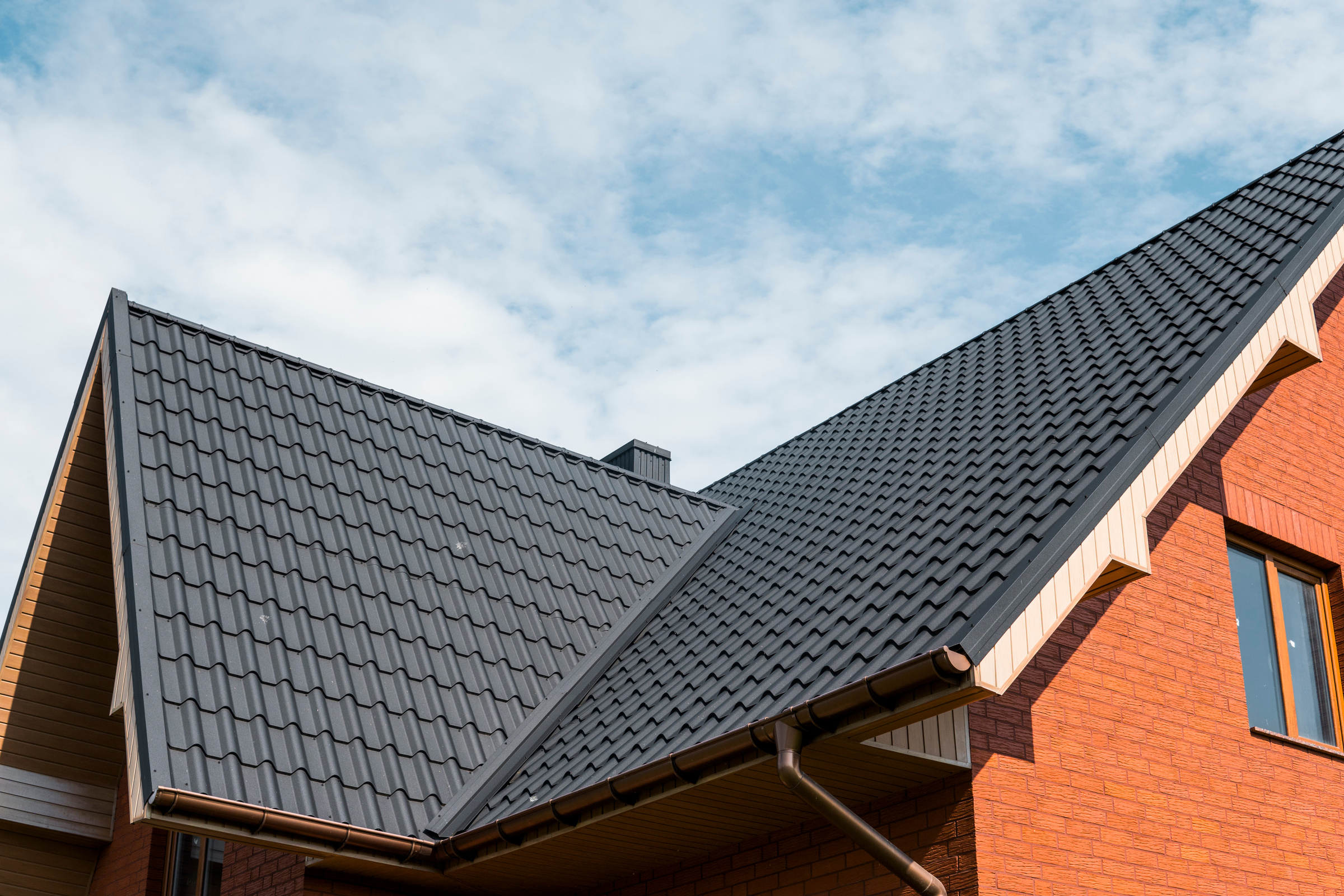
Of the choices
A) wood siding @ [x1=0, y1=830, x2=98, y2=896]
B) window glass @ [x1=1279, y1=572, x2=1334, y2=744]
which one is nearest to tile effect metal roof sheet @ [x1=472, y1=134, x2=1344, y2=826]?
window glass @ [x1=1279, y1=572, x2=1334, y2=744]

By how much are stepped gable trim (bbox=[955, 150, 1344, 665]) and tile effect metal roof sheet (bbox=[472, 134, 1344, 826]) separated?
0.14 feet

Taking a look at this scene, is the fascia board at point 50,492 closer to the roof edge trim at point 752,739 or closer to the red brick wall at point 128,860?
the red brick wall at point 128,860

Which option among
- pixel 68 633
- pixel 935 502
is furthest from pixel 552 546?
pixel 68 633

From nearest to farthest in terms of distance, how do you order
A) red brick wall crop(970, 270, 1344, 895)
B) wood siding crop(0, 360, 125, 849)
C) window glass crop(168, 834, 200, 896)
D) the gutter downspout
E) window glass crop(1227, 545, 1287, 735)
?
the gutter downspout, red brick wall crop(970, 270, 1344, 895), window glass crop(1227, 545, 1287, 735), window glass crop(168, 834, 200, 896), wood siding crop(0, 360, 125, 849)

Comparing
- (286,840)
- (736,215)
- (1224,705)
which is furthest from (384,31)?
(1224,705)

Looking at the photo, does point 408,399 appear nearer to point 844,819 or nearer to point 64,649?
point 64,649

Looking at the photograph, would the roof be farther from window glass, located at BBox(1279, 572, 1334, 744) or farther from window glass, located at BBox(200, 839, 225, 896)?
window glass, located at BBox(200, 839, 225, 896)

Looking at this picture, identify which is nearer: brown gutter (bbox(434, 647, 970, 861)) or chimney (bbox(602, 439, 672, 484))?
brown gutter (bbox(434, 647, 970, 861))

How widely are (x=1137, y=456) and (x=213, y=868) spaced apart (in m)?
6.58

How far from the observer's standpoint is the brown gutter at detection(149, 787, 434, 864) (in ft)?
19.3

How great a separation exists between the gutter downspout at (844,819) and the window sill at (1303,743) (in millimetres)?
2804

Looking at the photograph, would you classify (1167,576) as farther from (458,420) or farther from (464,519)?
(458,420)

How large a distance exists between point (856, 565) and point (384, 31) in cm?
557

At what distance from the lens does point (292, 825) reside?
6.17 meters
